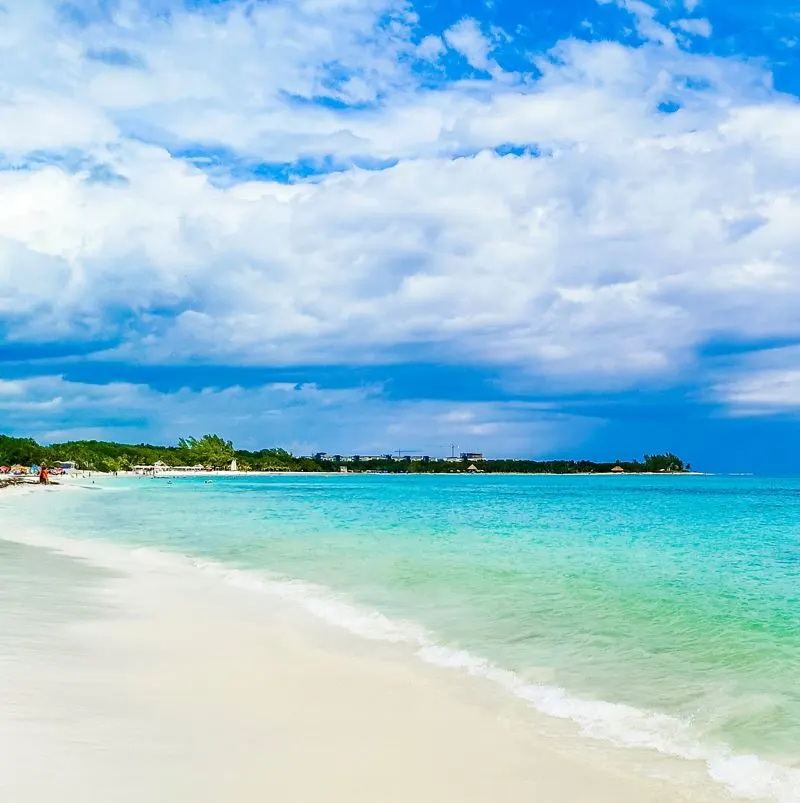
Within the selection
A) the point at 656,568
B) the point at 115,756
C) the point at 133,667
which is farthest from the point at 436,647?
the point at 656,568

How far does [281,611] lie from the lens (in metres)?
14.4

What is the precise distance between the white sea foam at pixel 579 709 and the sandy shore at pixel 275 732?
0.29 meters

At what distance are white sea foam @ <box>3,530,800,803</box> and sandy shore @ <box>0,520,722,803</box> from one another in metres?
0.29

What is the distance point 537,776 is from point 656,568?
1709 centimetres

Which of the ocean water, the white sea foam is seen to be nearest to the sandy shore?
the white sea foam

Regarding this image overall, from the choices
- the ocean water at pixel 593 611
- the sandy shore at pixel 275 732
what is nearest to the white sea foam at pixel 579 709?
the ocean water at pixel 593 611

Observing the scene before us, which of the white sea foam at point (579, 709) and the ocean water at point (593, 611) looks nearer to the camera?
the white sea foam at point (579, 709)

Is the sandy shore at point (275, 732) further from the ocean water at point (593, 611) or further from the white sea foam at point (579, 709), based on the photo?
the ocean water at point (593, 611)

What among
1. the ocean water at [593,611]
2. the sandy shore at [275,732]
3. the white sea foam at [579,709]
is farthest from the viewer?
the ocean water at [593,611]

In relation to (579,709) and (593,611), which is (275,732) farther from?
(593,611)

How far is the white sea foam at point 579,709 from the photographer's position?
672 cm

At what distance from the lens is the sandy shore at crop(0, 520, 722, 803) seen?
598 cm

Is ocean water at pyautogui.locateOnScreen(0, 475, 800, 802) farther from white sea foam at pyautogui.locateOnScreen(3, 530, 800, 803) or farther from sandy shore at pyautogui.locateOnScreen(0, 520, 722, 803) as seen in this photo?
sandy shore at pyautogui.locateOnScreen(0, 520, 722, 803)

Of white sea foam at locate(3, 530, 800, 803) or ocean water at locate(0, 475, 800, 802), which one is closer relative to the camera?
white sea foam at locate(3, 530, 800, 803)
